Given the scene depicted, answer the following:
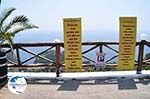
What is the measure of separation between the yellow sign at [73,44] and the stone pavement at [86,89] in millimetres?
506

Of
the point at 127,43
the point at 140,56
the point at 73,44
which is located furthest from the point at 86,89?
the point at 140,56

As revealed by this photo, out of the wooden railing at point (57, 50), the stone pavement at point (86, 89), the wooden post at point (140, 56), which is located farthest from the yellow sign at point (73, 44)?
the wooden post at point (140, 56)

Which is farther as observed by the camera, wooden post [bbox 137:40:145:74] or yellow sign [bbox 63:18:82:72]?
wooden post [bbox 137:40:145:74]

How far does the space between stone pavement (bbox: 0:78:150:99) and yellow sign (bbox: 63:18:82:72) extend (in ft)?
1.66

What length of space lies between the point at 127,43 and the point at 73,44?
57.2 inches

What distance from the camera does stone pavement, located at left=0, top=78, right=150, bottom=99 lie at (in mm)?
7481

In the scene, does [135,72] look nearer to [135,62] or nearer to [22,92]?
[135,62]

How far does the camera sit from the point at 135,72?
31.0 feet

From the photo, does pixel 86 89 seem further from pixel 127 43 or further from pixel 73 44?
pixel 127 43

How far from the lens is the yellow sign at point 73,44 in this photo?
9000 millimetres

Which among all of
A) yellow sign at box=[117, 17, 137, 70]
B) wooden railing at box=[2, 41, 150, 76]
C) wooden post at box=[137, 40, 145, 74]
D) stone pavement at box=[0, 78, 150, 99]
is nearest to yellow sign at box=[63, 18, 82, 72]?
wooden railing at box=[2, 41, 150, 76]

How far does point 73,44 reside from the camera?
9.12m

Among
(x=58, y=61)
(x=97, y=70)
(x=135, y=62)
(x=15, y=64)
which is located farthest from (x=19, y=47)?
(x=135, y=62)

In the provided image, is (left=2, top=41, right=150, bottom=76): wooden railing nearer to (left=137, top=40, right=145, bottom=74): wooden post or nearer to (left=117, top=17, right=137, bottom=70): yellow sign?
(left=137, top=40, right=145, bottom=74): wooden post
